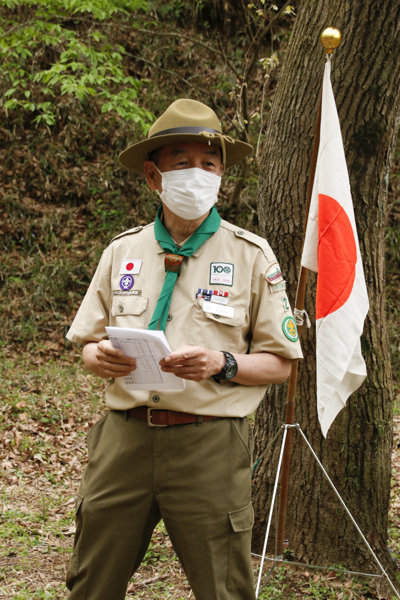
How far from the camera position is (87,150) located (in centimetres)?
A: 964

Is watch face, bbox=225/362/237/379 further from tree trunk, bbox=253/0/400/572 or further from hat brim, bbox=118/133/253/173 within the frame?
tree trunk, bbox=253/0/400/572

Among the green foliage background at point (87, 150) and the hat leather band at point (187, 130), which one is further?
the green foliage background at point (87, 150)

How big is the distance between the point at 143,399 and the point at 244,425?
384mm

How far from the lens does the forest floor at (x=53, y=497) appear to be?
10.1ft

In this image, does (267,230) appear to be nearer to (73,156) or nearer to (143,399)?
(143,399)

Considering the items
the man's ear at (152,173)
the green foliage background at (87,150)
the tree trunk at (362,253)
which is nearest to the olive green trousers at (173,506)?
the man's ear at (152,173)

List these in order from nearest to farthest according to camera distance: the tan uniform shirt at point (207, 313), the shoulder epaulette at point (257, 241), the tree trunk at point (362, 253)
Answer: the tan uniform shirt at point (207, 313)
the shoulder epaulette at point (257, 241)
the tree trunk at point (362, 253)

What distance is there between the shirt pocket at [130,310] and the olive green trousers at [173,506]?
0.33m

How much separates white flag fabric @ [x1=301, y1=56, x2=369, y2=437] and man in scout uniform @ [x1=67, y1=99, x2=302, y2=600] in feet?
1.44

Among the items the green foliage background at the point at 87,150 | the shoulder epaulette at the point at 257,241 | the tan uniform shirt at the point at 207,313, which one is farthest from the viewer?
the green foliage background at the point at 87,150

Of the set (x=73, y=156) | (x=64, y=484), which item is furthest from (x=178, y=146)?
(x=73, y=156)

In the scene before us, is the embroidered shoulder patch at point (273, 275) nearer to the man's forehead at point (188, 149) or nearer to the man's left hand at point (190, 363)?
the man's left hand at point (190, 363)

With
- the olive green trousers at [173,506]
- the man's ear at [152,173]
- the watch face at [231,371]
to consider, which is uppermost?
the man's ear at [152,173]

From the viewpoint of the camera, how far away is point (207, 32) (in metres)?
10.8
